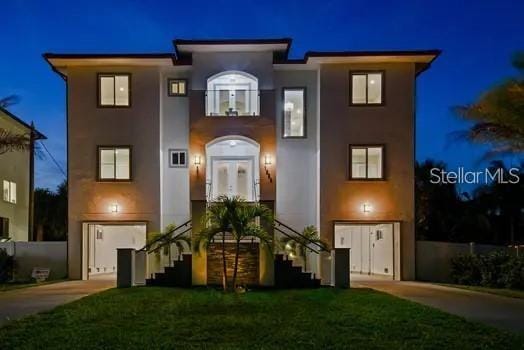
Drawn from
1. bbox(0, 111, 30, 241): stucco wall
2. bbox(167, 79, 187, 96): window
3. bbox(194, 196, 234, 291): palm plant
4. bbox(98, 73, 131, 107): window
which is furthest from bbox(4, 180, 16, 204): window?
bbox(194, 196, 234, 291): palm plant

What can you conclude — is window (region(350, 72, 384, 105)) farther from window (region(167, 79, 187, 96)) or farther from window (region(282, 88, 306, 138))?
window (region(167, 79, 187, 96))

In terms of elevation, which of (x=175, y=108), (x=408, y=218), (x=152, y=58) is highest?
(x=152, y=58)

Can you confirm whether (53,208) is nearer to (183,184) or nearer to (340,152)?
(183,184)

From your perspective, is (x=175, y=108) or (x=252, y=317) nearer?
(x=252, y=317)

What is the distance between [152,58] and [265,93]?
4.18m

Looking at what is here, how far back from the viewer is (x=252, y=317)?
12016 mm

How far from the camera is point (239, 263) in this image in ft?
63.1

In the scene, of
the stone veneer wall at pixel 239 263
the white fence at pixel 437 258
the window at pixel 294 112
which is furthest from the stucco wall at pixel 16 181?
the white fence at pixel 437 258

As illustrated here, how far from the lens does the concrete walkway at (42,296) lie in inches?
523

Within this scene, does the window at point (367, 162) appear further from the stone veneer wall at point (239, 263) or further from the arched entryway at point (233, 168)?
the stone veneer wall at point (239, 263)

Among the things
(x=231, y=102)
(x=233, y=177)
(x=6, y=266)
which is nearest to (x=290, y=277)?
(x=233, y=177)

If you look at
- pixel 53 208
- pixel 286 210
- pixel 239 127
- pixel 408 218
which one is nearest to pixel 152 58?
pixel 239 127

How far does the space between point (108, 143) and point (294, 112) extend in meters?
6.84

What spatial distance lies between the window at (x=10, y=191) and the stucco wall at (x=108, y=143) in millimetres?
7733
